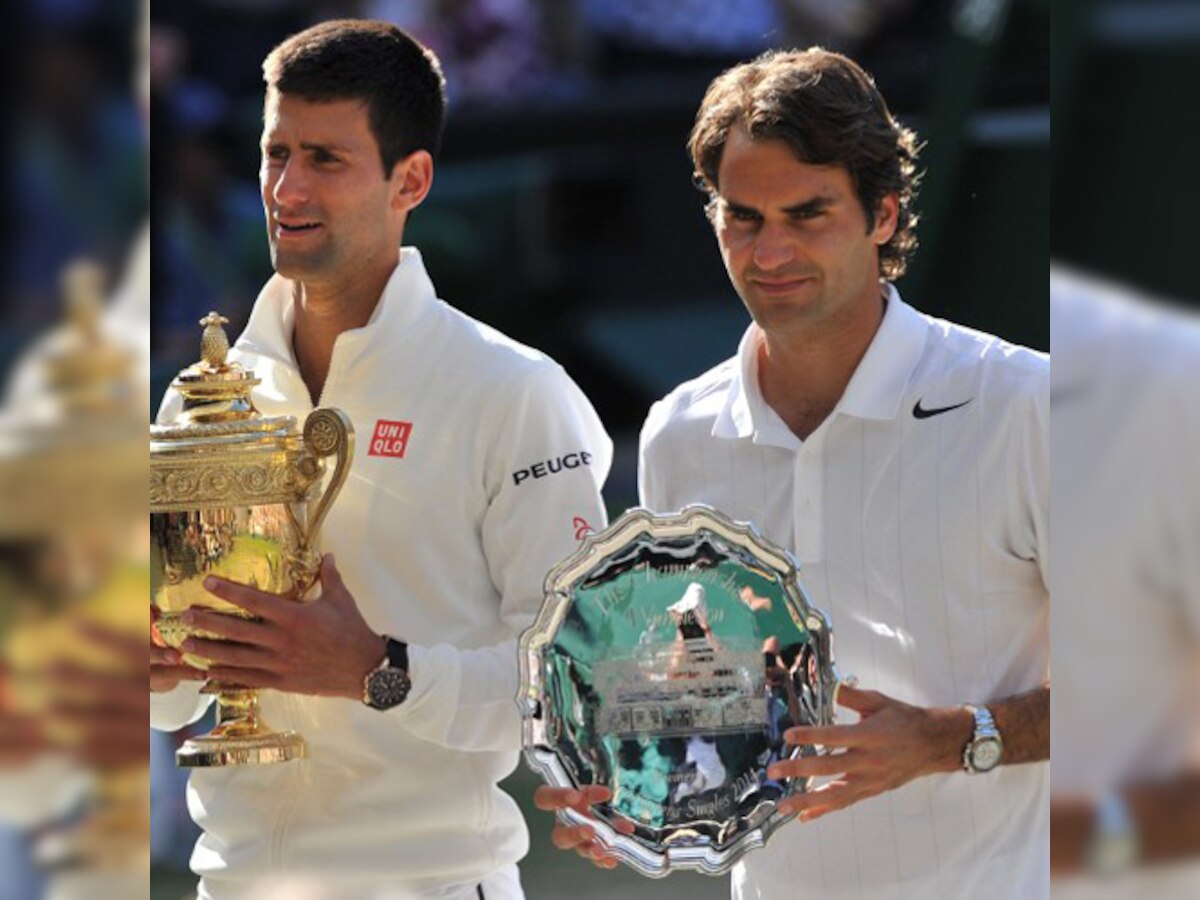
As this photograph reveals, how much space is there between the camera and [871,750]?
1.80 m

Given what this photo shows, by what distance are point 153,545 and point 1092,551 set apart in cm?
86

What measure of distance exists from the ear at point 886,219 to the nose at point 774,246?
0.29 feet

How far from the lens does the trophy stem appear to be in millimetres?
1914

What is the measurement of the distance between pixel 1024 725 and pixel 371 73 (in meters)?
0.87

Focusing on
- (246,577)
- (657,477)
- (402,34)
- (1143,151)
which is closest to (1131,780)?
(1143,151)

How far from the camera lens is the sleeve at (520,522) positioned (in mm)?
1947

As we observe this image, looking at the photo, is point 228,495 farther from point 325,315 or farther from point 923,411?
point 923,411

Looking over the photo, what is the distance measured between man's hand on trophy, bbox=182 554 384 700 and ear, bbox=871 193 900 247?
60 cm

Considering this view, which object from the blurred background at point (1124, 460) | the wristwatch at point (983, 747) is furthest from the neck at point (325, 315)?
the blurred background at point (1124, 460)

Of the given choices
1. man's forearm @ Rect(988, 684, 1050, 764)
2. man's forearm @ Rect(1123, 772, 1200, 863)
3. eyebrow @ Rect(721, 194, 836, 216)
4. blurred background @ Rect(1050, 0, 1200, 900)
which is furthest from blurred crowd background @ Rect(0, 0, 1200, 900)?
man's forearm @ Rect(1123, 772, 1200, 863)

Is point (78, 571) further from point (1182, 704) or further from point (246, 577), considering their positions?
point (246, 577)

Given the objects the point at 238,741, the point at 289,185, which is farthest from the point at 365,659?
the point at 289,185

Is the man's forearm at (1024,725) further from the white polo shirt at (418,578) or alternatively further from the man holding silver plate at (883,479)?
the white polo shirt at (418,578)

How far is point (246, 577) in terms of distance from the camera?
1.86 m
